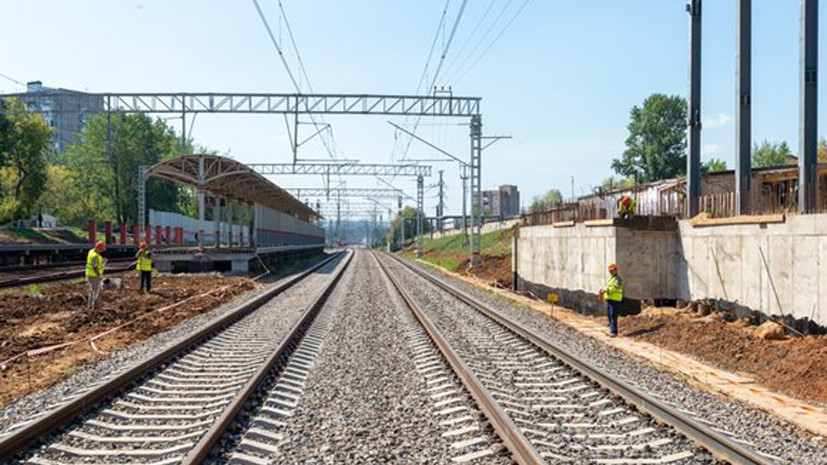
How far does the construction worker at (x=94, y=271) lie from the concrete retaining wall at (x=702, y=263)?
12.0m

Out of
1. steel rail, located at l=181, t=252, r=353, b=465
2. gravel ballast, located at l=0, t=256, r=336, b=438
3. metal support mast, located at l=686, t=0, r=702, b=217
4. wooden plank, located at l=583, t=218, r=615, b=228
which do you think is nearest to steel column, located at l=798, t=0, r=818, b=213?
metal support mast, located at l=686, t=0, r=702, b=217

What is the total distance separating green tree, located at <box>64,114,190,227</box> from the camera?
224 ft

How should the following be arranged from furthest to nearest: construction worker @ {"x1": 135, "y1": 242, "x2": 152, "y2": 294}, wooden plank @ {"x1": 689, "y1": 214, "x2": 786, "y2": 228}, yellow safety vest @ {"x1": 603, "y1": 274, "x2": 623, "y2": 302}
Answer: construction worker @ {"x1": 135, "y1": 242, "x2": 152, "y2": 294} < yellow safety vest @ {"x1": 603, "y1": 274, "x2": 623, "y2": 302} < wooden plank @ {"x1": 689, "y1": 214, "x2": 786, "y2": 228}

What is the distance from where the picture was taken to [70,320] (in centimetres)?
1391

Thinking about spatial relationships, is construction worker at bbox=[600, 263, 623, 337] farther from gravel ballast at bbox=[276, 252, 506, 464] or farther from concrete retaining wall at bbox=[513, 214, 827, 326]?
gravel ballast at bbox=[276, 252, 506, 464]

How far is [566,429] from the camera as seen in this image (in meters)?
6.43

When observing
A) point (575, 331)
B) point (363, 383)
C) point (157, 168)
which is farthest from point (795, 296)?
point (157, 168)

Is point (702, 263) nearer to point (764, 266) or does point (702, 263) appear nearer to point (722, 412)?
point (764, 266)

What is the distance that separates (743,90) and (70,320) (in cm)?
1547

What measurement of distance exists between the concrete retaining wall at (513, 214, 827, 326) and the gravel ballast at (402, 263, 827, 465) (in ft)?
8.71

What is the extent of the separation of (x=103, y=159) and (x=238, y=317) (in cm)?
6169

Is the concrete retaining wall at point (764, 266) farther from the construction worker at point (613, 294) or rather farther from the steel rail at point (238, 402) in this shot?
the steel rail at point (238, 402)

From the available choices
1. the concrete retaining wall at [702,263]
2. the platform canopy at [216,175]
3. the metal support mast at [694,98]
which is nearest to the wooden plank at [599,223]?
the concrete retaining wall at [702,263]

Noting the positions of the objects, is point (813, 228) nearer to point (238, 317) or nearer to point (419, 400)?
point (419, 400)
